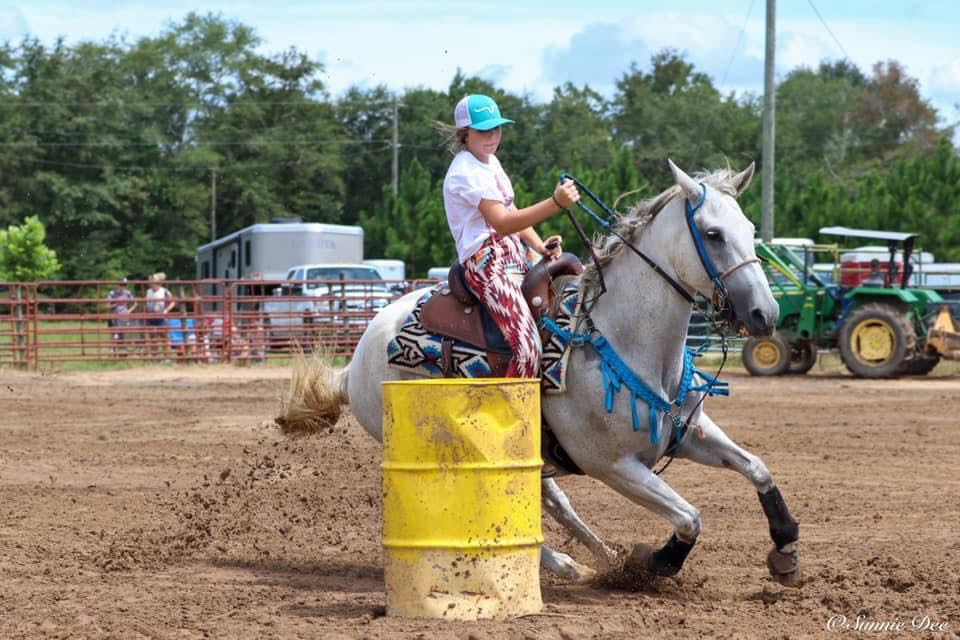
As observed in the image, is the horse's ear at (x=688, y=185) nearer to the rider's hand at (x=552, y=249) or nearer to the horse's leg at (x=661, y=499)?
the rider's hand at (x=552, y=249)

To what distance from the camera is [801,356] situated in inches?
878

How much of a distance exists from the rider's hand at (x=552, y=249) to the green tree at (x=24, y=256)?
37548mm

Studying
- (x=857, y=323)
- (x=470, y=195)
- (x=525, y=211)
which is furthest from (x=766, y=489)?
(x=857, y=323)

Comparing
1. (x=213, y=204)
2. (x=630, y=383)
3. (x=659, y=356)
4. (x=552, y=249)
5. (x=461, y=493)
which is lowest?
(x=461, y=493)

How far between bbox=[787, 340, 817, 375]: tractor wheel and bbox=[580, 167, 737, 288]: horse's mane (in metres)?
15.9

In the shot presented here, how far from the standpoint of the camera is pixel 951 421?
14.8m

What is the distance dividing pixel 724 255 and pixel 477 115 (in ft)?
4.44

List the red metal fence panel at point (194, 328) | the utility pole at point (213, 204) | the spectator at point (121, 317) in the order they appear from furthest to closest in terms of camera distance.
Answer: the utility pole at point (213, 204)
the spectator at point (121, 317)
the red metal fence panel at point (194, 328)

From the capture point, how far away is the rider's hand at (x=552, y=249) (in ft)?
23.0

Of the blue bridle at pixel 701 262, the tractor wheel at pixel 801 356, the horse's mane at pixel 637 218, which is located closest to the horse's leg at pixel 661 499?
the blue bridle at pixel 701 262

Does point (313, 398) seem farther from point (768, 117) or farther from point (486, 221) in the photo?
point (768, 117)

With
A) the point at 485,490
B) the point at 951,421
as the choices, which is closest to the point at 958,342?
the point at 951,421

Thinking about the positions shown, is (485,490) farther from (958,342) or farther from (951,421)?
(958,342)

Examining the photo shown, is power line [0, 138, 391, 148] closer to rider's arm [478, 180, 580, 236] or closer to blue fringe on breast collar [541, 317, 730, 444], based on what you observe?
rider's arm [478, 180, 580, 236]
